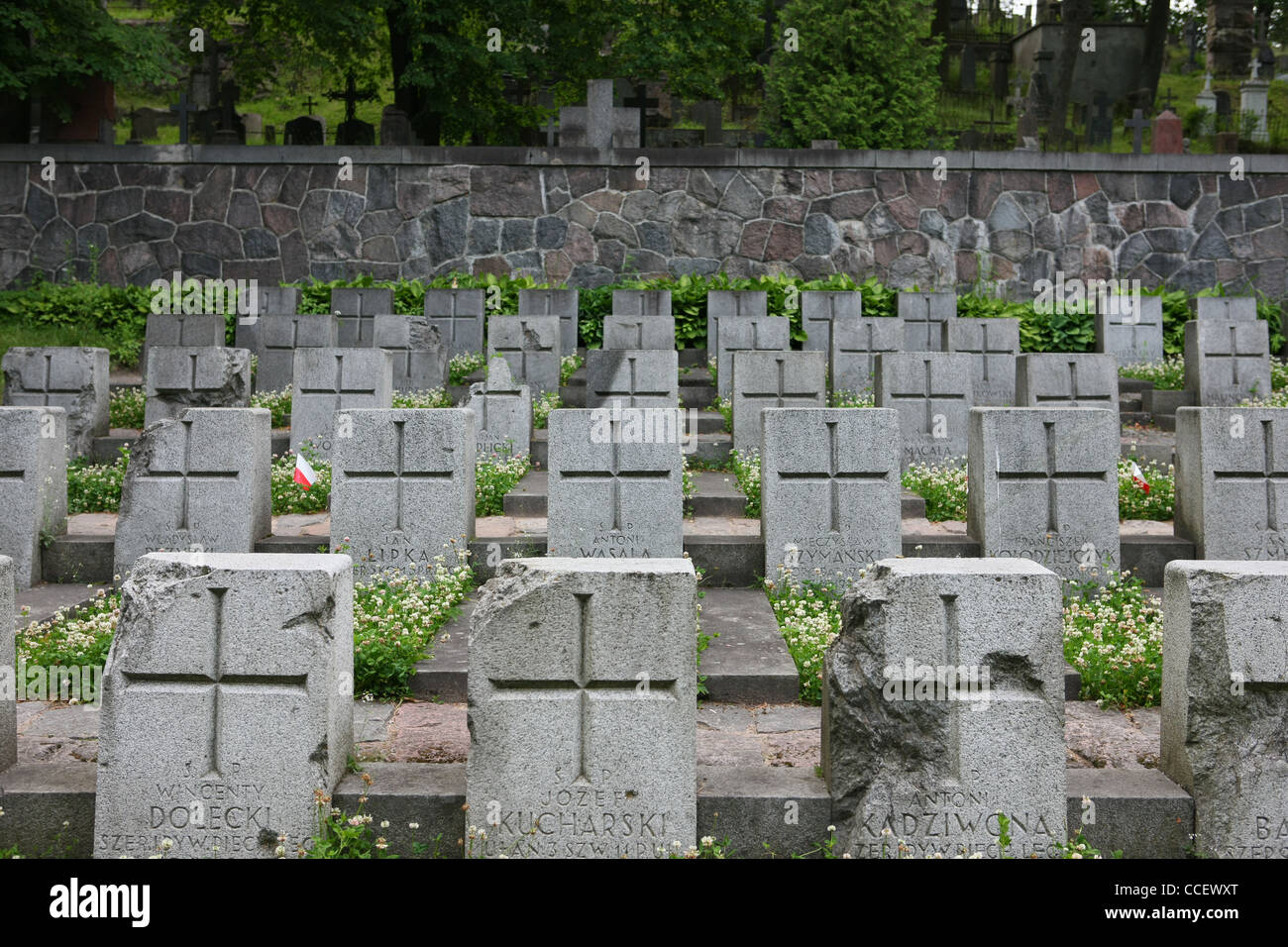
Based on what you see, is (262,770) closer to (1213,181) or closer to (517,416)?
(517,416)

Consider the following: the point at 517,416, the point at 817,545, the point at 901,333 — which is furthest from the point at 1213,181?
the point at 817,545

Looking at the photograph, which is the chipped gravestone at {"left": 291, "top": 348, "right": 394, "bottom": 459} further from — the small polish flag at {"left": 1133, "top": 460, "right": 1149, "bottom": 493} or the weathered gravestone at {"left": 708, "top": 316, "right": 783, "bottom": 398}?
the small polish flag at {"left": 1133, "top": 460, "right": 1149, "bottom": 493}

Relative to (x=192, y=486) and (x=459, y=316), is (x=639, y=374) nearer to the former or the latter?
(x=192, y=486)

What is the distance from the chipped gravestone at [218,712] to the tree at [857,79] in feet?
51.1

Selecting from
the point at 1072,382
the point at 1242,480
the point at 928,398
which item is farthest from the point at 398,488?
the point at 1072,382

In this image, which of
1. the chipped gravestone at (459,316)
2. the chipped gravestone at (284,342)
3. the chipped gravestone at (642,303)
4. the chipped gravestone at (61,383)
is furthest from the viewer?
the chipped gravestone at (459,316)

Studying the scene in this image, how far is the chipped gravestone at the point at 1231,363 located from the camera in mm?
11859

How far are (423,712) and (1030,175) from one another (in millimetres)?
14470

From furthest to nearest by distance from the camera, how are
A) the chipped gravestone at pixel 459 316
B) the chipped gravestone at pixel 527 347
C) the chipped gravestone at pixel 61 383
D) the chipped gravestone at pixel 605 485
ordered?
the chipped gravestone at pixel 459 316 < the chipped gravestone at pixel 527 347 < the chipped gravestone at pixel 61 383 < the chipped gravestone at pixel 605 485

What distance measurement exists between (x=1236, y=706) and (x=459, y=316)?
11.3 meters

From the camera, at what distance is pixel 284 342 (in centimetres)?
1252

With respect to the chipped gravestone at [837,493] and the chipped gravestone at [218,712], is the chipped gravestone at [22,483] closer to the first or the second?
the chipped gravestone at [218,712]

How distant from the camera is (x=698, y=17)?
19.9 m

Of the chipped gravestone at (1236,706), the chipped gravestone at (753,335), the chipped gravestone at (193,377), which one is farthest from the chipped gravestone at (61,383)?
the chipped gravestone at (1236,706)
